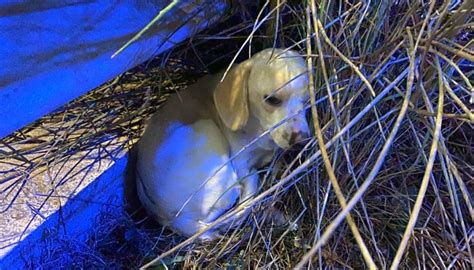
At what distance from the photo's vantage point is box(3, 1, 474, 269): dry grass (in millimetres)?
759

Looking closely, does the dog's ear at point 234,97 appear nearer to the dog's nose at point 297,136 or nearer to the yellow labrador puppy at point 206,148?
the yellow labrador puppy at point 206,148

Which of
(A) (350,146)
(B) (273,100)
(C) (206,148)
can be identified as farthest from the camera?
(C) (206,148)

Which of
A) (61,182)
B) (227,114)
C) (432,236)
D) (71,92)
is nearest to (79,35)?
(71,92)

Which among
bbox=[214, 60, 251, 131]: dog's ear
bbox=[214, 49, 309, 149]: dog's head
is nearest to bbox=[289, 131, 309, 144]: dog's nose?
bbox=[214, 49, 309, 149]: dog's head

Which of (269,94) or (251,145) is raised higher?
(269,94)

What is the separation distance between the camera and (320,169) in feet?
3.09

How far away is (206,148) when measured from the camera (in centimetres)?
111

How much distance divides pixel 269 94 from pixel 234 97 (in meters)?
0.09

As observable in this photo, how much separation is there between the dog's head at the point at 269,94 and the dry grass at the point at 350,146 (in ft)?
0.13

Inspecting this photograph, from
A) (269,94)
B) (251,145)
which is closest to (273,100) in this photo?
(269,94)

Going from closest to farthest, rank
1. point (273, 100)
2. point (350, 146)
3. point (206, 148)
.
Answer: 1. point (350, 146)
2. point (273, 100)
3. point (206, 148)

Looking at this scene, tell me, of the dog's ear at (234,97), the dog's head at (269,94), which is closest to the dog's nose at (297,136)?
the dog's head at (269,94)

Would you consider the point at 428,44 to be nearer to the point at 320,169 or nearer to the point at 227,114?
the point at 320,169

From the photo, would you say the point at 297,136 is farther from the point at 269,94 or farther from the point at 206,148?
the point at 206,148
